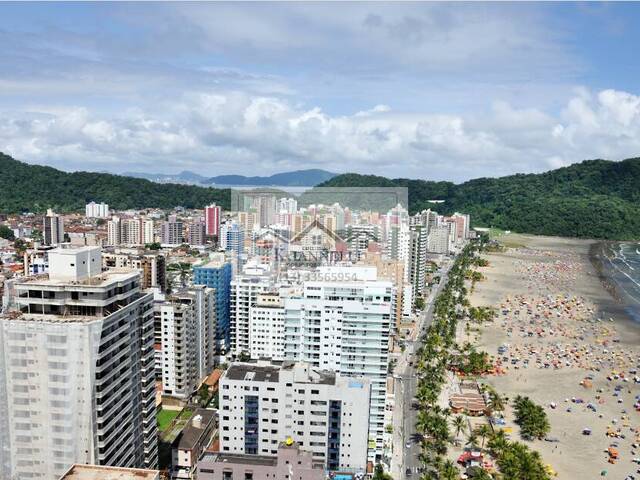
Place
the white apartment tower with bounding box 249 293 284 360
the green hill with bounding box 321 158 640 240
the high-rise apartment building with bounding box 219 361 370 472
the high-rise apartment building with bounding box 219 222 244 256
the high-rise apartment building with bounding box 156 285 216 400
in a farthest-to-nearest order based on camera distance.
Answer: the green hill with bounding box 321 158 640 240 → the high-rise apartment building with bounding box 219 222 244 256 → the white apartment tower with bounding box 249 293 284 360 → the high-rise apartment building with bounding box 156 285 216 400 → the high-rise apartment building with bounding box 219 361 370 472

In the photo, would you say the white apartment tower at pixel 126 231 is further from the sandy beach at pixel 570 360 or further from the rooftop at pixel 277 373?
the rooftop at pixel 277 373

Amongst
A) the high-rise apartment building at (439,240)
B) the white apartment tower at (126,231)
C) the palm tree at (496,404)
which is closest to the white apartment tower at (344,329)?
the palm tree at (496,404)

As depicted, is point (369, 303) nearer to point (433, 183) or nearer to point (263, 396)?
point (263, 396)

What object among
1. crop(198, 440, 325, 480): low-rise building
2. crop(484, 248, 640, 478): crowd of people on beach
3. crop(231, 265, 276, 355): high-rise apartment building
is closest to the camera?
crop(198, 440, 325, 480): low-rise building

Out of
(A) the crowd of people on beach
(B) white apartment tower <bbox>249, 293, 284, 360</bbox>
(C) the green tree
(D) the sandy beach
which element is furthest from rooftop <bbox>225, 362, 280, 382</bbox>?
A: (C) the green tree

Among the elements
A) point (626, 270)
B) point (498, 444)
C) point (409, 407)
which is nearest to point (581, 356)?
point (409, 407)

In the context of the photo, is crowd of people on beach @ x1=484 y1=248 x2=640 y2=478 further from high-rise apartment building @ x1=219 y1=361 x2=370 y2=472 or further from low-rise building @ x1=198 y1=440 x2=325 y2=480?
low-rise building @ x1=198 y1=440 x2=325 y2=480

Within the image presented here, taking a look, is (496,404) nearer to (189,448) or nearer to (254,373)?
(254,373)
